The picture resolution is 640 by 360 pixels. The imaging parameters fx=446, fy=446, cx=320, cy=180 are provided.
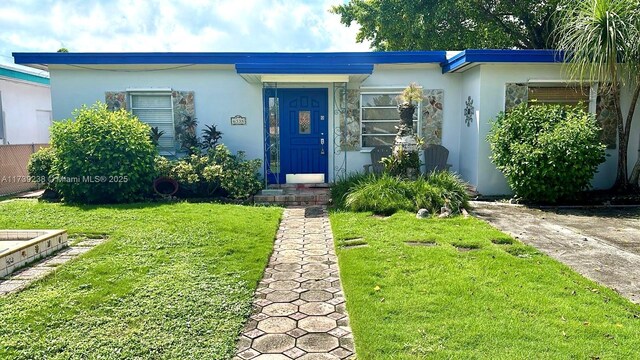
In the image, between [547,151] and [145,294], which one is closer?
[145,294]

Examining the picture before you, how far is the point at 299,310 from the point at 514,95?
720 centimetres

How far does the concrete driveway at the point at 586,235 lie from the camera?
444 cm

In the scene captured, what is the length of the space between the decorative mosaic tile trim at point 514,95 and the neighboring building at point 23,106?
12.8 metres

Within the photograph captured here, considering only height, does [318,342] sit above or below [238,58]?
below

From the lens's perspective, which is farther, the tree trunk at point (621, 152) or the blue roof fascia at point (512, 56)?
the tree trunk at point (621, 152)

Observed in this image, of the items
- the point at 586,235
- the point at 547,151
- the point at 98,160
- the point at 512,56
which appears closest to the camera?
the point at 586,235

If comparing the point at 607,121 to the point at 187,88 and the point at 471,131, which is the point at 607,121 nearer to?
the point at 471,131

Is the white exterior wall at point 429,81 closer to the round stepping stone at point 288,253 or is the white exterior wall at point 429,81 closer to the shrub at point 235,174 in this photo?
the shrub at point 235,174

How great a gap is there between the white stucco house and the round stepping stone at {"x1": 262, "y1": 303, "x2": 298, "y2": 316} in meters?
6.17

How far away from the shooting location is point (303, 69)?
8.41 metres

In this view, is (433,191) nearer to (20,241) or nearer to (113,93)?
(20,241)

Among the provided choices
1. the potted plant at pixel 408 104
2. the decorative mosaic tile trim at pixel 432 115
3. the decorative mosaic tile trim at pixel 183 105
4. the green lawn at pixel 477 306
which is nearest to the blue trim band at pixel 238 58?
the decorative mosaic tile trim at pixel 432 115

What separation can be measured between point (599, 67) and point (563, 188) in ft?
7.50

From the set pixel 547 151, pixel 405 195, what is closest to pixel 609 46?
pixel 547 151
